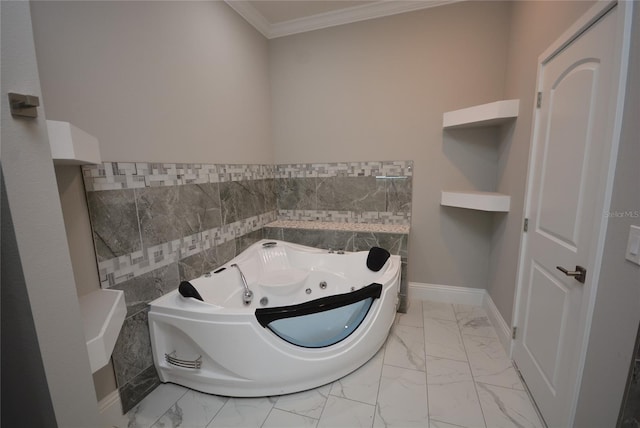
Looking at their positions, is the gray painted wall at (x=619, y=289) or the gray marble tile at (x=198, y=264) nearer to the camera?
the gray painted wall at (x=619, y=289)

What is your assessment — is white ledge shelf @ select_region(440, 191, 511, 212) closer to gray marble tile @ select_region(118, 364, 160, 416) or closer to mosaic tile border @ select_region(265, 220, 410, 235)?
mosaic tile border @ select_region(265, 220, 410, 235)

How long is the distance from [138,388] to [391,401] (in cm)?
158

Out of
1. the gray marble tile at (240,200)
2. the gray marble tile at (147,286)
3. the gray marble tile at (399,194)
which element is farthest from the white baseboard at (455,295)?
the gray marble tile at (147,286)

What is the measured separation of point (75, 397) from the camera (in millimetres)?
805

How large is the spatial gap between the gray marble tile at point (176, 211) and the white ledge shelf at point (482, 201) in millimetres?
2146

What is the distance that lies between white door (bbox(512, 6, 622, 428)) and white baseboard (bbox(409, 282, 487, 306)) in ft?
3.18

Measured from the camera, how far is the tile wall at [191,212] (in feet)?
5.14

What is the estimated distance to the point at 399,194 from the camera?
2.85 m

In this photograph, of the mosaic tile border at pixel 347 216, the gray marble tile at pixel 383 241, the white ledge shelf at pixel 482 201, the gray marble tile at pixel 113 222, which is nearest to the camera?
the gray marble tile at pixel 113 222

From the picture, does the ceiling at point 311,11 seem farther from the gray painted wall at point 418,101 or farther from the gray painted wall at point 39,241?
the gray painted wall at point 39,241

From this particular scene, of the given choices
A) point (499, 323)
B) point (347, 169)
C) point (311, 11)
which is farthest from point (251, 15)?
point (499, 323)

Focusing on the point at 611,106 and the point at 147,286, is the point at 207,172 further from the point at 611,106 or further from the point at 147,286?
the point at 611,106

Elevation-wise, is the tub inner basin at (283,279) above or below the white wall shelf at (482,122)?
below

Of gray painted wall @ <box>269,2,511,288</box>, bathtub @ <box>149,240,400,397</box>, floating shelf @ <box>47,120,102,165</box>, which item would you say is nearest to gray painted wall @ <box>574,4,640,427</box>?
bathtub @ <box>149,240,400,397</box>
